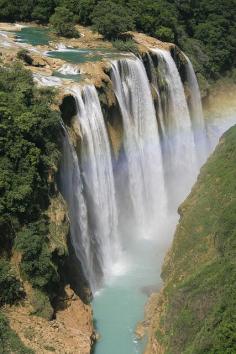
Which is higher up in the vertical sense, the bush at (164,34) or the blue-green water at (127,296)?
the bush at (164,34)

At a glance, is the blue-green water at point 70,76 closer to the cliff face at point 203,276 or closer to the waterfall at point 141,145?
the waterfall at point 141,145

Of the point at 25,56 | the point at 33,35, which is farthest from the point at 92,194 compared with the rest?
the point at 33,35

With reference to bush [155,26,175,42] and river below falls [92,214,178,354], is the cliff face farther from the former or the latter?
bush [155,26,175,42]

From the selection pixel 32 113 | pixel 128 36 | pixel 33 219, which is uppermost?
pixel 128 36

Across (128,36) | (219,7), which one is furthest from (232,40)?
(128,36)

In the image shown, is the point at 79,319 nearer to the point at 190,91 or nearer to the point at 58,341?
the point at 58,341

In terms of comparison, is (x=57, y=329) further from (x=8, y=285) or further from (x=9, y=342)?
(x=8, y=285)


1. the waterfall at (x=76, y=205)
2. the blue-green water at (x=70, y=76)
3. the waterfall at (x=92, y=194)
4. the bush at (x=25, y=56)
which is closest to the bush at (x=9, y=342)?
the waterfall at (x=76, y=205)
